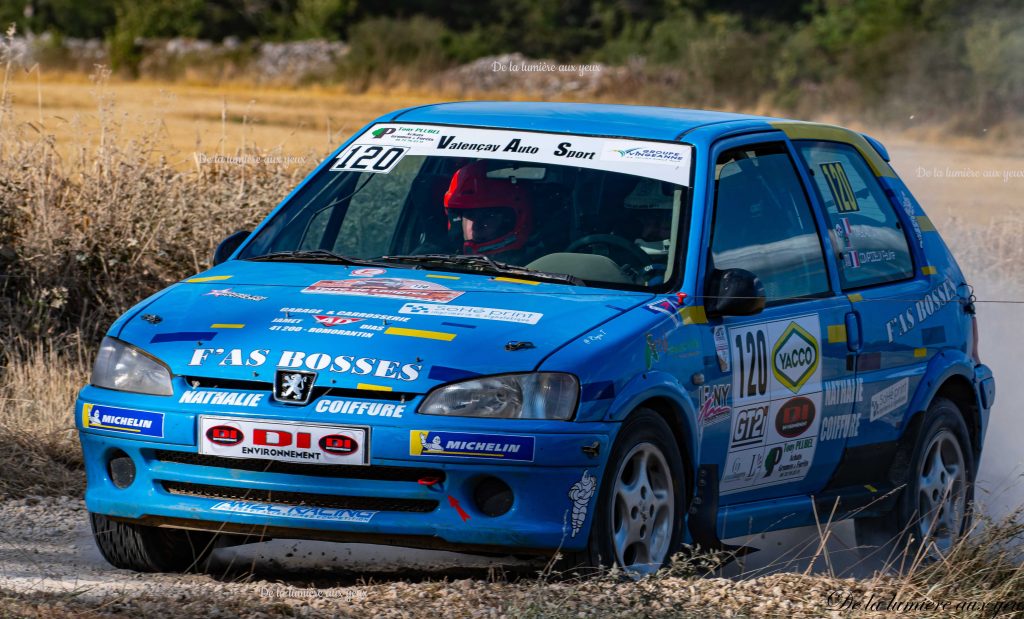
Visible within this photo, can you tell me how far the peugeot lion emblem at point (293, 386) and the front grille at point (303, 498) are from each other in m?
0.29

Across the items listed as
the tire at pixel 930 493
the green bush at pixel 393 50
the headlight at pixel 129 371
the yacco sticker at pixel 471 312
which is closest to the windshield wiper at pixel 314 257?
the yacco sticker at pixel 471 312

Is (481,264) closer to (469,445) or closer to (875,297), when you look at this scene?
(469,445)

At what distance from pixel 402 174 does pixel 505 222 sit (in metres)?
0.89

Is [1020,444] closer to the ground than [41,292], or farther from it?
closer to the ground

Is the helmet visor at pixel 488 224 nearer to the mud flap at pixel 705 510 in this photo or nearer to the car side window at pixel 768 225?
the car side window at pixel 768 225

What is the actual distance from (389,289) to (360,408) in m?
0.74

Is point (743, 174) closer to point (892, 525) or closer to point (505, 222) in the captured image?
point (505, 222)

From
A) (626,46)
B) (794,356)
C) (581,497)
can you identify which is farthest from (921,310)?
(626,46)

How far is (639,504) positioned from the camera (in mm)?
5398

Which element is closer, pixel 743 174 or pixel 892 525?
pixel 743 174

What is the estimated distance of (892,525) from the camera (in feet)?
23.1

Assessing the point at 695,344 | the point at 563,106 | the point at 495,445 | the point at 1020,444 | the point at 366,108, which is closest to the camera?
the point at 495,445

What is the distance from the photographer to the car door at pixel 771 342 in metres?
5.91

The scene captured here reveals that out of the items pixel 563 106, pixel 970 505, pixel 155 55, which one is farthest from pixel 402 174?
pixel 155 55
